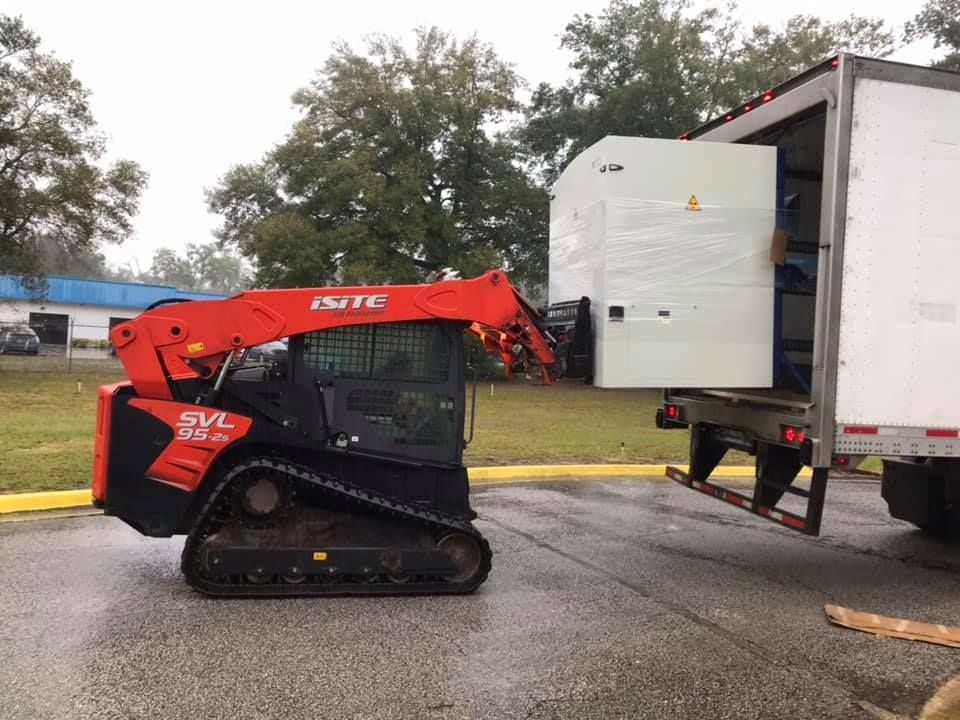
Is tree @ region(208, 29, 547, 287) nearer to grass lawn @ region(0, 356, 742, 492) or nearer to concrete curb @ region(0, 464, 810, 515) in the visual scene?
grass lawn @ region(0, 356, 742, 492)

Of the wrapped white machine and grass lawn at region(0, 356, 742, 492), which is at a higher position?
the wrapped white machine

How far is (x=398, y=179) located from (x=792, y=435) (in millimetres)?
24601

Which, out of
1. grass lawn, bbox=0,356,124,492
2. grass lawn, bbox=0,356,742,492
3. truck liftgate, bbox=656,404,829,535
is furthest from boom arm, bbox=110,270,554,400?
grass lawn, bbox=0,356,124,492

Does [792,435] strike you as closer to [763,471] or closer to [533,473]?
[763,471]

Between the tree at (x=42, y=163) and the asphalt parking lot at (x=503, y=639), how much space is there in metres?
18.9

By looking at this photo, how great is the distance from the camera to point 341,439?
486cm

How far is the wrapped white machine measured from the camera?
480 centimetres

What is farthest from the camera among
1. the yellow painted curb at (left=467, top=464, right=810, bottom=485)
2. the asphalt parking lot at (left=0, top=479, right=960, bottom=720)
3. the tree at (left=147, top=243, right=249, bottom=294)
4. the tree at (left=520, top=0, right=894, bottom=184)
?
the tree at (left=147, top=243, right=249, bottom=294)

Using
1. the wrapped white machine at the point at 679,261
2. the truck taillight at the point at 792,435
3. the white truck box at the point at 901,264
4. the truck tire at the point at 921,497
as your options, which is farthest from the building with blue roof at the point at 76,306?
the white truck box at the point at 901,264

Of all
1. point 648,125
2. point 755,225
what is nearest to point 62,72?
point 648,125

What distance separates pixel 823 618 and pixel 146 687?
404 centimetres

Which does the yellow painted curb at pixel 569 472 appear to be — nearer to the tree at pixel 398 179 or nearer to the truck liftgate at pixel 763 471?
the truck liftgate at pixel 763 471

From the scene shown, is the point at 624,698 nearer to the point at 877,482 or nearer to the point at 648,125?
the point at 877,482

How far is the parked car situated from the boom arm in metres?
33.3
